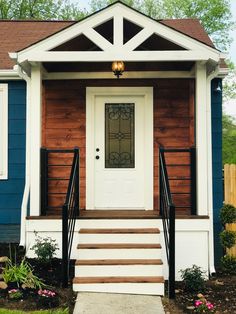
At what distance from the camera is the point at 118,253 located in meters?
5.47

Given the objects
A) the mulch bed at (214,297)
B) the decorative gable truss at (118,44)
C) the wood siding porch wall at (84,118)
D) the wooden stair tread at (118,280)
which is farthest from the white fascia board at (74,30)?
the mulch bed at (214,297)

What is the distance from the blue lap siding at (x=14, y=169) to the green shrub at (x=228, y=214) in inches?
130

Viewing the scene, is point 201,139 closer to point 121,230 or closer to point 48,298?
point 121,230

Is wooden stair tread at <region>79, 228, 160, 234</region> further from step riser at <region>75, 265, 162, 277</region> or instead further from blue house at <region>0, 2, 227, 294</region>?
step riser at <region>75, 265, 162, 277</region>

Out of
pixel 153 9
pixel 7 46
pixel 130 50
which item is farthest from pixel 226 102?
pixel 130 50

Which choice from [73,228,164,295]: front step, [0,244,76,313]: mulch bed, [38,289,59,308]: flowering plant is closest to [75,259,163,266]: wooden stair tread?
[73,228,164,295]: front step

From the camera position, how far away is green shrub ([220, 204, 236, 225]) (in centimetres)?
665

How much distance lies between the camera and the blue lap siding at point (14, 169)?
732cm

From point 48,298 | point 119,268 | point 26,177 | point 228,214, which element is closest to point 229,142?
point 228,214

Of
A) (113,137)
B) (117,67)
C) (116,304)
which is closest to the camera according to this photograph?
(116,304)

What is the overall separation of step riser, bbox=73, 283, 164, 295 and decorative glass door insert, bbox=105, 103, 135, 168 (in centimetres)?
238

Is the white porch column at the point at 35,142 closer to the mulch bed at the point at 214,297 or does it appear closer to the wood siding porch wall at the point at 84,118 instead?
the wood siding porch wall at the point at 84,118

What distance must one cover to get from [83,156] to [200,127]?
2048 mm

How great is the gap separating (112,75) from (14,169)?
227cm
